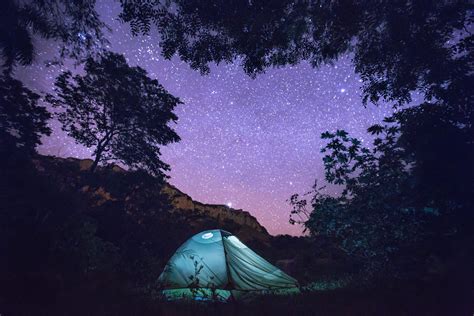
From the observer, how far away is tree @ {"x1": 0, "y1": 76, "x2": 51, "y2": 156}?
52.7 feet

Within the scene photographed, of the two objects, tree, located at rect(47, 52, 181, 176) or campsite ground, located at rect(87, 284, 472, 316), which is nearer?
campsite ground, located at rect(87, 284, 472, 316)

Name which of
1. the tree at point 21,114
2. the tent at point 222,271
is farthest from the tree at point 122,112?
the tent at point 222,271

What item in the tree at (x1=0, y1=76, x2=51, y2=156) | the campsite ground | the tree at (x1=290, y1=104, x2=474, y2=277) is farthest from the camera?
the tree at (x1=0, y1=76, x2=51, y2=156)

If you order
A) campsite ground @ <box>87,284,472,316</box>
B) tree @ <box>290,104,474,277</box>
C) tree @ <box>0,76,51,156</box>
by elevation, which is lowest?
campsite ground @ <box>87,284,472,316</box>

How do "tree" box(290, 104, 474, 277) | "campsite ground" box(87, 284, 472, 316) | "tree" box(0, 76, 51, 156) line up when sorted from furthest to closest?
"tree" box(0, 76, 51, 156)
"tree" box(290, 104, 474, 277)
"campsite ground" box(87, 284, 472, 316)

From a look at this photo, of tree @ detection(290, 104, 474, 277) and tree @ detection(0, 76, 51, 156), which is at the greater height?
tree @ detection(0, 76, 51, 156)

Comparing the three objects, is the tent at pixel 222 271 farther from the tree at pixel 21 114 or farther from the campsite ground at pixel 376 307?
the tree at pixel 21 114

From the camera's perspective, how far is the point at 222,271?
7.54 m

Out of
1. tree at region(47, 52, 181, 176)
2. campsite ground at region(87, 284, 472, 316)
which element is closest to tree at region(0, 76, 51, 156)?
tree at region(47, 52, 181, 176)

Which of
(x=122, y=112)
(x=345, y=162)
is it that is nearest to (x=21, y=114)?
(x=122, y=112)

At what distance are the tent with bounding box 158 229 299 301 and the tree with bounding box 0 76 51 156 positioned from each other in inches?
577

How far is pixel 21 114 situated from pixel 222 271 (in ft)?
Result: 59.8

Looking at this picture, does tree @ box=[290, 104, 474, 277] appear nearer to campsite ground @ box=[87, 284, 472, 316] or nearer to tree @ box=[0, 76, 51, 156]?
campsite ground @ box=[87, 284, 472, 316]

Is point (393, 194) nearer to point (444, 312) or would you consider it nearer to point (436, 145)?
point (436, 145)
